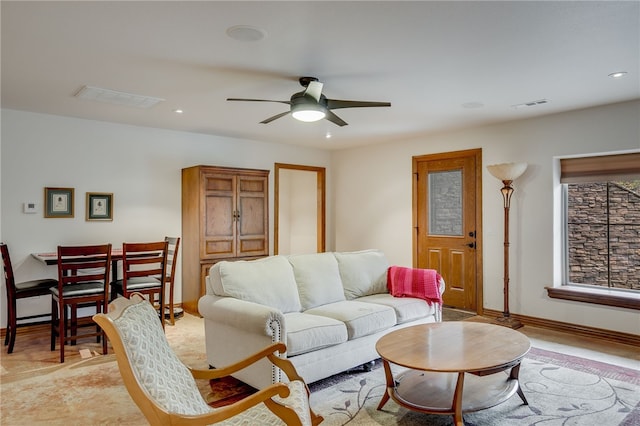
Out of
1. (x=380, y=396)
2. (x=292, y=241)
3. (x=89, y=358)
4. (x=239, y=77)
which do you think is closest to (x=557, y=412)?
(x=380, y=396)

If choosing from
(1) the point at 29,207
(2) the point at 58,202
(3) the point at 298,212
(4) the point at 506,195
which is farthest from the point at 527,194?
(1) the point at 29,207

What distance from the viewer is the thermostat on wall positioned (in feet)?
15.1

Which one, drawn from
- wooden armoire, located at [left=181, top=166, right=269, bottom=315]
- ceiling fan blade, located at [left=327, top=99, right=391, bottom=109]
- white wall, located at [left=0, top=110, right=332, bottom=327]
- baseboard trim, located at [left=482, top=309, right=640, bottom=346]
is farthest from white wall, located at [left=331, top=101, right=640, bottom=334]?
white wall, located at [left=0, top=110, right=332, bottom=327]

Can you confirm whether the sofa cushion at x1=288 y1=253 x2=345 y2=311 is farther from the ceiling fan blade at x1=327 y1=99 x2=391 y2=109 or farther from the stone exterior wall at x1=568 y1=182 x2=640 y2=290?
the stone exterior wall at x1=568 y1=182 x2=640 y2=290

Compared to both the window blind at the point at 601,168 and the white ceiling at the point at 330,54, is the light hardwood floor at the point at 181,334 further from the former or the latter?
the white ceiling at the point at 330,54

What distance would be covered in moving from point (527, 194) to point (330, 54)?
3.17 m

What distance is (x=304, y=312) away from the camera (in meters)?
3.56

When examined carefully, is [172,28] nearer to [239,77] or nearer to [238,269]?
[239,77]

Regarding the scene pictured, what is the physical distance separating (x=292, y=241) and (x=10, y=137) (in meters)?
4.55

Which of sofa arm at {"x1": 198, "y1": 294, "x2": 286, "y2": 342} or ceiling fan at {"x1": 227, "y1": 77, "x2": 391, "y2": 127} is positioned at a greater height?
ceiling fan at {"x1": 227, "y1": 77, "x2": 391, "y2": 127}

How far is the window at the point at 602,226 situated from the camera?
4332 mm

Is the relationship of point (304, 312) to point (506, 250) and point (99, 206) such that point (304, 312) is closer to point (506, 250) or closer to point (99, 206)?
point (506, 250)

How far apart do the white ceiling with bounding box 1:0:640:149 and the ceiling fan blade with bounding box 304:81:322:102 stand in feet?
0.48

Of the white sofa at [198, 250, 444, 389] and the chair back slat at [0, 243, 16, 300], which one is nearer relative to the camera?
the white sofa at [198, 250, 444, 389]
